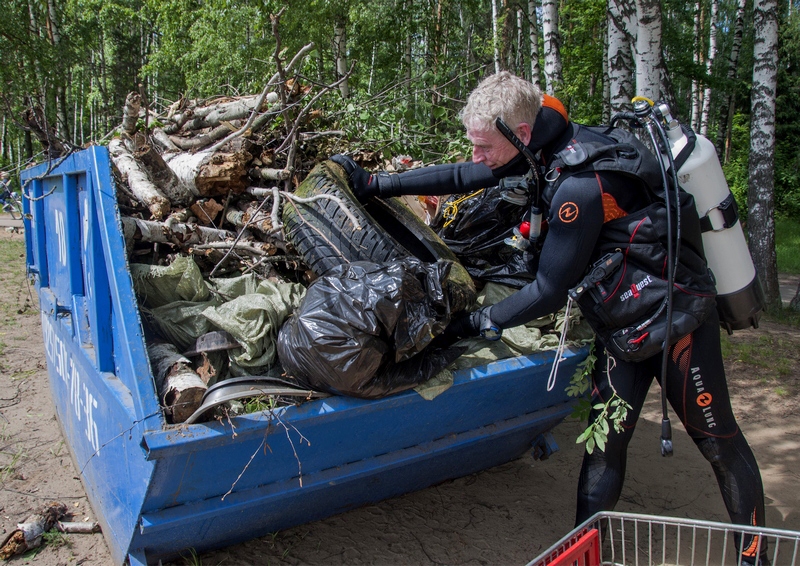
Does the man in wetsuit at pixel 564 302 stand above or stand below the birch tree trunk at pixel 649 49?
below

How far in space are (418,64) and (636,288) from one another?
12.2 metres

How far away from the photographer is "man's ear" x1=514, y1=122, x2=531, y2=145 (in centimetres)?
224

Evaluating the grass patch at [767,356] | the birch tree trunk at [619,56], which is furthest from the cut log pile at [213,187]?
the grass patch at [767,356]

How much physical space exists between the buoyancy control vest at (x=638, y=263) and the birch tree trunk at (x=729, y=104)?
44.0 ft

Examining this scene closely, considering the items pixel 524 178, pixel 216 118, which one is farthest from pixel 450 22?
pixel 524 178

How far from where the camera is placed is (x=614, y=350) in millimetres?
2344

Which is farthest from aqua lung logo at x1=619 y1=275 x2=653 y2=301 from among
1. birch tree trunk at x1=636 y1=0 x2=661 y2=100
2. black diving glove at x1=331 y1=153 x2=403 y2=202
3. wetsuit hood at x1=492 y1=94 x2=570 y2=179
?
birch tree trunk at x1=636 y1=0 x2=661 y2=100

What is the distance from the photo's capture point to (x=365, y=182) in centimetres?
315

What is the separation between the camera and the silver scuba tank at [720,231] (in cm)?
235

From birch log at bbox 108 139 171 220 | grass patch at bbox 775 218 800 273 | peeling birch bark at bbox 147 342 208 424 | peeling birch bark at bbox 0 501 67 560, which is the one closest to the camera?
peeling birch bark at bbox 147 342 208 424

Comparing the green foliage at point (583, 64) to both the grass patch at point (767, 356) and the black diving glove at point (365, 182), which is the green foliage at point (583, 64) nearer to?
the grass patch at point (767, 356)

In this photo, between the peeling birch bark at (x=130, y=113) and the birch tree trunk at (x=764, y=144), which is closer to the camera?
the peeling birch bark at (x=130, y=113)

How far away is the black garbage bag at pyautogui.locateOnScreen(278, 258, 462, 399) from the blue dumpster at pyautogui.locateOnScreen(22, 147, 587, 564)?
9 centimetres

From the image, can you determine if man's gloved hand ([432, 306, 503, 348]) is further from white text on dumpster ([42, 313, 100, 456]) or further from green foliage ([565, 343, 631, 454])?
white text on dumpster ([42, 313, 100, 456])
